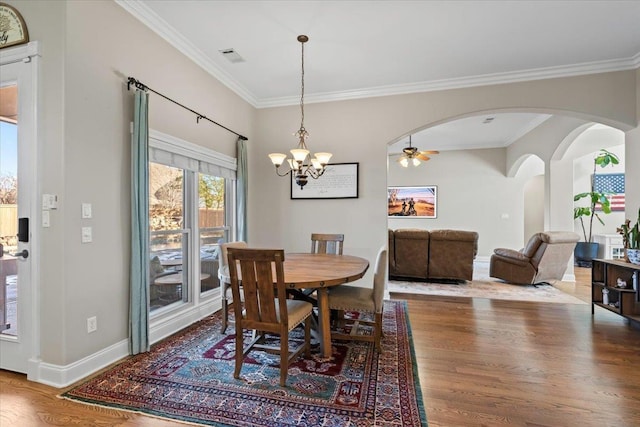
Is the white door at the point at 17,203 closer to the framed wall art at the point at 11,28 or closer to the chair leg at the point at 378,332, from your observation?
the framed wall art at the point at 11,28

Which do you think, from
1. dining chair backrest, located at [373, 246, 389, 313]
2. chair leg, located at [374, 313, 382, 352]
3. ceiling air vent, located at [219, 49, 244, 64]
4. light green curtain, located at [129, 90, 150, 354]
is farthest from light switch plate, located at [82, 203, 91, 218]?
chair leg, located at [374, 313, 382, 352]

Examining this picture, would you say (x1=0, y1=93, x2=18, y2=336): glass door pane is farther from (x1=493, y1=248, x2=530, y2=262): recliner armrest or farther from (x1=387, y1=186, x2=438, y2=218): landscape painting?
(x1=387, y1=186, x2=438, y2=218): landscape painting

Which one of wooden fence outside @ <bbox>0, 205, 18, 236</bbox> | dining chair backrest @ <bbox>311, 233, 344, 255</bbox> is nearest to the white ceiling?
wooden fence outside @ <bbox>0, 205, 18, 236</bbox>

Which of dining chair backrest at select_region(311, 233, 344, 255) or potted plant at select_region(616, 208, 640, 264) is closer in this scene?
potted plant at select_region(616, 208, 640, 264)

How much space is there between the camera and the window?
10.1ft

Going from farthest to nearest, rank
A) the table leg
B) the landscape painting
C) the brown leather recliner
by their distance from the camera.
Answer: the landscape painting
the brown leather recliner
the table leg

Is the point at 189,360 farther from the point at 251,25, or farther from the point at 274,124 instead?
the point at 274,124

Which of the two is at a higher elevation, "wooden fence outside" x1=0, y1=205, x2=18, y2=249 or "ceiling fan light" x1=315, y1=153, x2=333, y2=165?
"ceiling fan light" x1=315, y1=153, x2=333, y2=165

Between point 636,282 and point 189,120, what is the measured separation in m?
4.94

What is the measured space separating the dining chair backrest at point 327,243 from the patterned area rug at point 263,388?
50.1 inches

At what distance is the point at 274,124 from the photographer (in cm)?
480

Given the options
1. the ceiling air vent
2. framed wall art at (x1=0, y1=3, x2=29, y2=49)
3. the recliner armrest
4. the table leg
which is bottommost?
the table leg

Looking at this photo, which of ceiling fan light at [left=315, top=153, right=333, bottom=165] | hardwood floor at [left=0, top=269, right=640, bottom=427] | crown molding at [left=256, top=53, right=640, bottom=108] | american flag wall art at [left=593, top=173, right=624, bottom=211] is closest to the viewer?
hardwood floor at [left=0, top=269, right=640, bottom=427]

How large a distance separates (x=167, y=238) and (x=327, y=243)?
5.96ft
